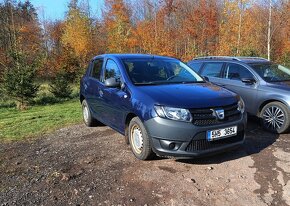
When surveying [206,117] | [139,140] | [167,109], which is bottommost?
[139,140]

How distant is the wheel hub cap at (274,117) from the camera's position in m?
6.03

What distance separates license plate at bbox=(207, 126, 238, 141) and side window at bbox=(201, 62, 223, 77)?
11.3ft

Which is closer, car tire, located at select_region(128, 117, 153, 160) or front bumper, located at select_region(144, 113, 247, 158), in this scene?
front bumper, located at select_region(144, 113, 247, 158)

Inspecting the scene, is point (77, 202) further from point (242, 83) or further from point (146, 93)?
point (242, 83)

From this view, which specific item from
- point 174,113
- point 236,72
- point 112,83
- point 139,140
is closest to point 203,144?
point 174,113

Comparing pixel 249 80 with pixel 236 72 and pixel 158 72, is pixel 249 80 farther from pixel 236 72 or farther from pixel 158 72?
pixel 158 72

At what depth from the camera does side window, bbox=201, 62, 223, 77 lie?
7670 millimetres

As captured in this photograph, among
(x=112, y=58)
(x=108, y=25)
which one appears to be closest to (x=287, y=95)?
(x=112, y=58)

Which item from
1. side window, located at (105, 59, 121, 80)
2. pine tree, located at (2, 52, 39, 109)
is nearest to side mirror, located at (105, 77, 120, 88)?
side window, located at (105, 59, 121, 80)

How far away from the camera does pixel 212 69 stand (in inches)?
311

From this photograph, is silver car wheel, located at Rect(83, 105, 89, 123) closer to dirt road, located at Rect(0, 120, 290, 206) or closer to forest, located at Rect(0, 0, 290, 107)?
dirt road, located at Rect(0, 120, 290, 206)

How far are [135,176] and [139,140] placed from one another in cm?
70

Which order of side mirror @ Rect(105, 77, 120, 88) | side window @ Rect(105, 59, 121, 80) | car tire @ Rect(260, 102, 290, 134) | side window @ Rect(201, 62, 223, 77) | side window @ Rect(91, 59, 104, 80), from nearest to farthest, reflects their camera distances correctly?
side mirror @ Rect(105, 77, 120, 88) < side window @ Rect(105, 59, 121, 80) < car tire @ Rect(260, 102, 290, 134) < side window @ Rect(91, 59, 104, 80) < side window @ Rect(201, 62, 223, 77)

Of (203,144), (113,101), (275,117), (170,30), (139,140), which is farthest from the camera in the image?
(170,30)
